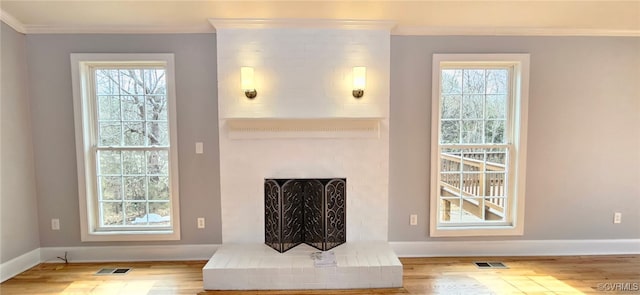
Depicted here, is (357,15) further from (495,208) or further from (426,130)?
(495,208)

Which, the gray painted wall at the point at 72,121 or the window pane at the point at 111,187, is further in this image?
the window pane at the point at 111,187

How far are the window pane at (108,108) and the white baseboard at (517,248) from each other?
9.81 feet

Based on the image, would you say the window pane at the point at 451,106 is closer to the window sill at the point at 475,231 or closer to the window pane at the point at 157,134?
the window sill at the point at 475,231

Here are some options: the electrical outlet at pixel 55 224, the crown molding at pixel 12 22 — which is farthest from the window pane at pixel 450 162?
the crown molding at pixel 12 22

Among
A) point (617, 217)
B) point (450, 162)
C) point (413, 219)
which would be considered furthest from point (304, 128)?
point (617, 217)

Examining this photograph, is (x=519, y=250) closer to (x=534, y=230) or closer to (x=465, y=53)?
(x=534, y=230)

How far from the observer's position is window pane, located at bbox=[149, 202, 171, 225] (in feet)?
10.0

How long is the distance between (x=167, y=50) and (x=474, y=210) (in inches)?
134

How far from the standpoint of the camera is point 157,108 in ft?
9.78

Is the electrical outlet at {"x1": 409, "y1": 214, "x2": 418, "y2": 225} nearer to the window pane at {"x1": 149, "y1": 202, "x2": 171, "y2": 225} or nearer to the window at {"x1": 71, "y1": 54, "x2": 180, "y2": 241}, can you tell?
the window at {"x1": 71, "y1": 54, "x2": 180, "y2": 241}

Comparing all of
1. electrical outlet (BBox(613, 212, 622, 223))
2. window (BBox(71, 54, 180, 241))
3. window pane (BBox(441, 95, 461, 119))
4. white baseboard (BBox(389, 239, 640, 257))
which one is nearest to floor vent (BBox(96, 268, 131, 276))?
window (BBox(71, 54, 180, 241))

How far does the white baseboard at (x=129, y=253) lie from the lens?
9.71ft

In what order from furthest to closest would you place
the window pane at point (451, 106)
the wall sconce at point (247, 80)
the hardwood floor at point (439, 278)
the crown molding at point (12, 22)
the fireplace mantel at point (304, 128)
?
the window pane at point (451, 106), the fireplace mantel at point (304, 128), the wall sconce at point (247, 80), the crown molding at point (12, 22), the hardwood floor at point (439, 278)

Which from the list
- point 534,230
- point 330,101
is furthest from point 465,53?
point 534,230
